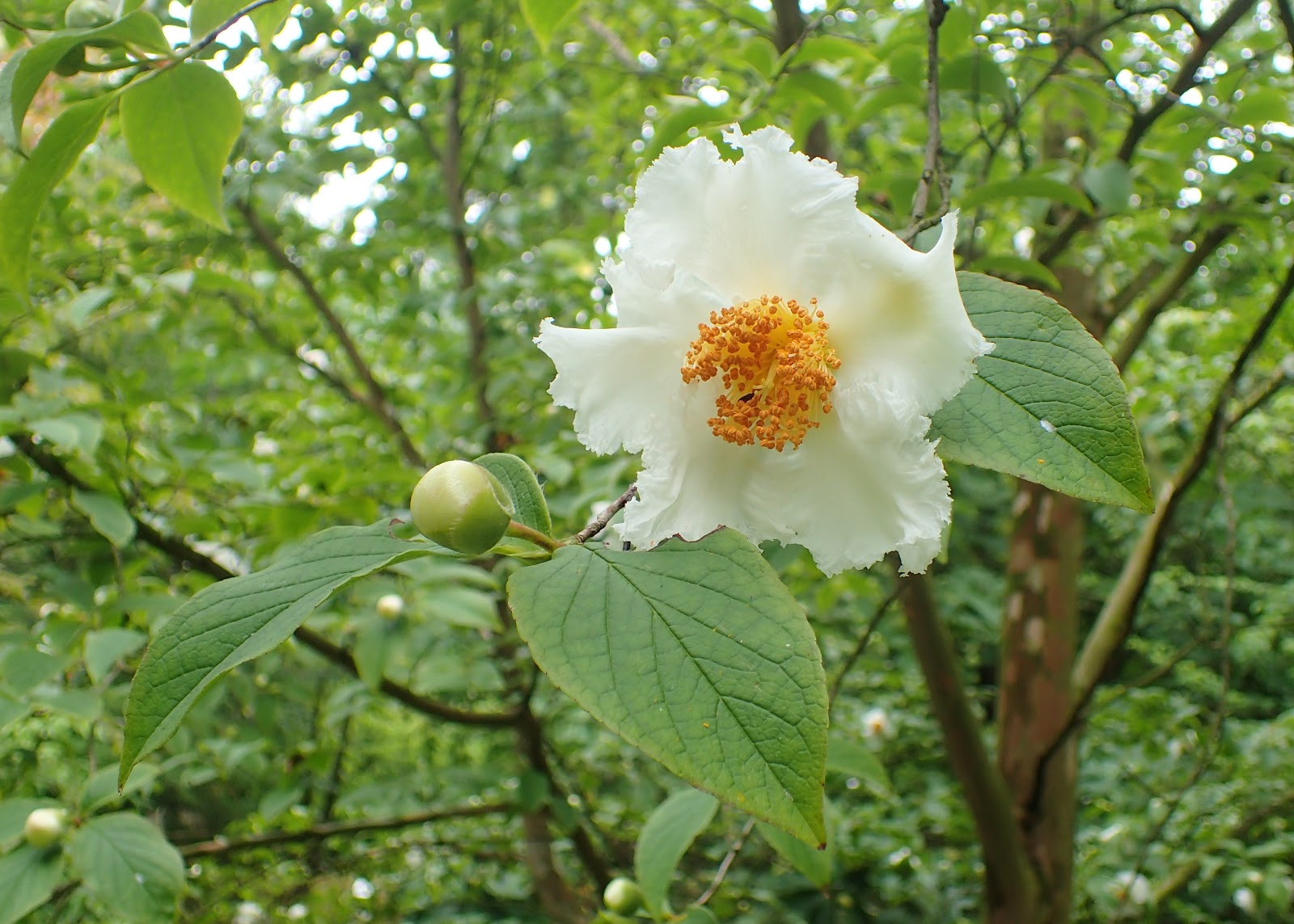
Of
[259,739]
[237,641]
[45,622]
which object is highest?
[237,641]

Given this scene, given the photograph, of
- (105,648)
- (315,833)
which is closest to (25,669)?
(105,648)

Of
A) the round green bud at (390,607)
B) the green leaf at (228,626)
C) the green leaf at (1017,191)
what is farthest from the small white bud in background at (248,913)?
the green leaf at (1017,191)

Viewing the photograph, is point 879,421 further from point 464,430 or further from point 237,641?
Answer: point 464,430

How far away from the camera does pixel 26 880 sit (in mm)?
1320

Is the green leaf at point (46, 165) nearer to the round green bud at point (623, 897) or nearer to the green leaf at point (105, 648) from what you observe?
the green leaf at point (105, 648)

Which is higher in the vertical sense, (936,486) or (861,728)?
(936,486)

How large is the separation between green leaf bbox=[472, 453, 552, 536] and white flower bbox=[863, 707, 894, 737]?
8.42 feet

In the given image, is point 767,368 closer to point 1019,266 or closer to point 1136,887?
point 1019,266

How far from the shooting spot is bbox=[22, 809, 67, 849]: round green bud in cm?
135

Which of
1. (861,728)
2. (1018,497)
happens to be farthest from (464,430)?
(861,728)

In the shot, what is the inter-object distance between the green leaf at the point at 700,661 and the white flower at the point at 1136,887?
224cm

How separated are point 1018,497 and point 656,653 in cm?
208

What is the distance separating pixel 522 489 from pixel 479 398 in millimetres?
1866

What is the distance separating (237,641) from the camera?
1.94ft
